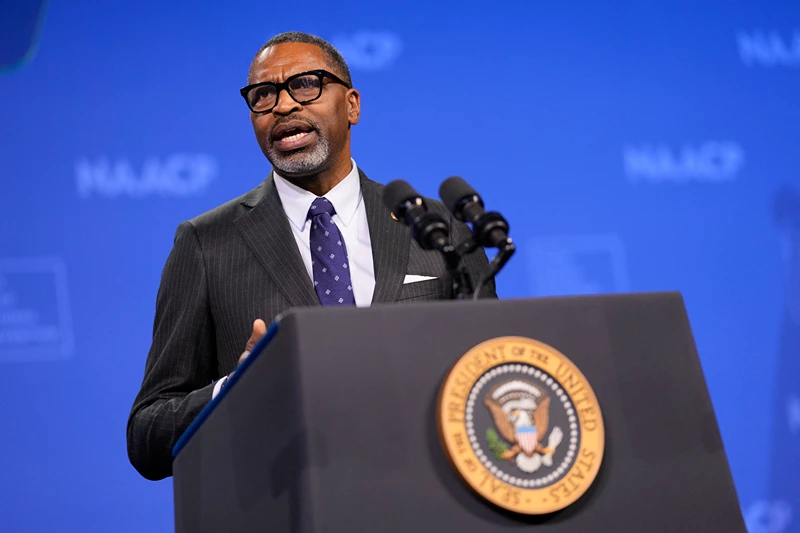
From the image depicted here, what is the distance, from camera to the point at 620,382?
1062 mm

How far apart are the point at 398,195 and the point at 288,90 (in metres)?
0.80

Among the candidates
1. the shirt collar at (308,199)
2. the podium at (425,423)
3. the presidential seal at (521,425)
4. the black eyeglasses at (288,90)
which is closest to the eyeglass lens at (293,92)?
the black eyeglasses at (288,90)

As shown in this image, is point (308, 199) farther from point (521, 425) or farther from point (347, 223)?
point (521, 425)

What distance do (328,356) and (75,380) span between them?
178 centimetres

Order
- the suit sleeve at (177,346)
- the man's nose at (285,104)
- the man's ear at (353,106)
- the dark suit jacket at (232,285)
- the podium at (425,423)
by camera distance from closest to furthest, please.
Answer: the podium at (425,423) < the suit sleeve at (177,346) < the dark suit jacket at (232,285) < the man's nose at (285,104) < the man's ear at (353,106)

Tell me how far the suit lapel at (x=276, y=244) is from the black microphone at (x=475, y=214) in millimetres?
580

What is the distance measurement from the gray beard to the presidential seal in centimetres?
106

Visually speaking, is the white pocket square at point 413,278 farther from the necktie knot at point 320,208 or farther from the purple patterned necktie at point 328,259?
the necktie knot at point 320,208

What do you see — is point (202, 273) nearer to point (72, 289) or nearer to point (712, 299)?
point (72, 289)

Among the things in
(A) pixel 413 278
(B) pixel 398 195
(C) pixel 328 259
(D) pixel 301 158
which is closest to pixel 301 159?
(D) pixel 301 158

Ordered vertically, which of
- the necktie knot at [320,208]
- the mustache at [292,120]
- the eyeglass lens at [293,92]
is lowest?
the necktie knot at [320,208]

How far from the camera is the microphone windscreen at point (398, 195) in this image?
1.26 meters

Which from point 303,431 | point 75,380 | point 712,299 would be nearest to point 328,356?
point 303,431

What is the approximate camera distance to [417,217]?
122 centimetres
